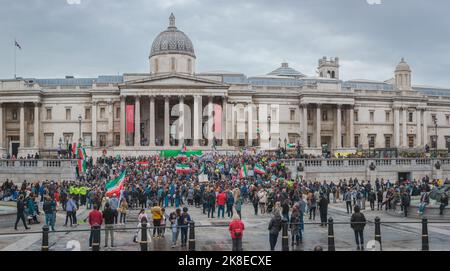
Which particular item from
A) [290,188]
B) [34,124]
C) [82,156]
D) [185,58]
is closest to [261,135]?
[185,58]

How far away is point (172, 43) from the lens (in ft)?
265

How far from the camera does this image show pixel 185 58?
80.6 m

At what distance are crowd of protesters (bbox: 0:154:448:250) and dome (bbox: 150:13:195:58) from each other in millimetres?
32100

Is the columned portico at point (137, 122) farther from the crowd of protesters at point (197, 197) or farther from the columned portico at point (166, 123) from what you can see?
the crowd of protesters at point (197, 197)

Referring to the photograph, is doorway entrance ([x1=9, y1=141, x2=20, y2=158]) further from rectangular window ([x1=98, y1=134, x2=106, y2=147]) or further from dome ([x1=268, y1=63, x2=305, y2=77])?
dome ([x1=268, y1=63, x2=305, y2=77])

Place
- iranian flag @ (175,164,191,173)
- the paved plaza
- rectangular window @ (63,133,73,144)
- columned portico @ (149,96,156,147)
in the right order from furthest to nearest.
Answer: rectangular window @ (63,133,73,144) → columned portico @ (149,96,156,147) → iranian flag @ (175,164,191,173) → the paved plaza

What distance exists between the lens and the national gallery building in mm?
73375

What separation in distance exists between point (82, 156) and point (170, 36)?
4240 cm

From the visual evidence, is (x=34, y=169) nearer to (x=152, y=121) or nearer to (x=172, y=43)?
(x=152, y=121)

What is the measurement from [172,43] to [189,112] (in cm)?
1192

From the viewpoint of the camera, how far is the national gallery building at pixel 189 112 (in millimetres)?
73375

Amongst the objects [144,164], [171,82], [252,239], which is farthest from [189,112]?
[252,239]

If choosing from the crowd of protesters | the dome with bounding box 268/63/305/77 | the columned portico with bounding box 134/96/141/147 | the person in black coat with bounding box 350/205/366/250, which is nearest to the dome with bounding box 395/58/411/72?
the dome with bounding box 268/63/305/77
